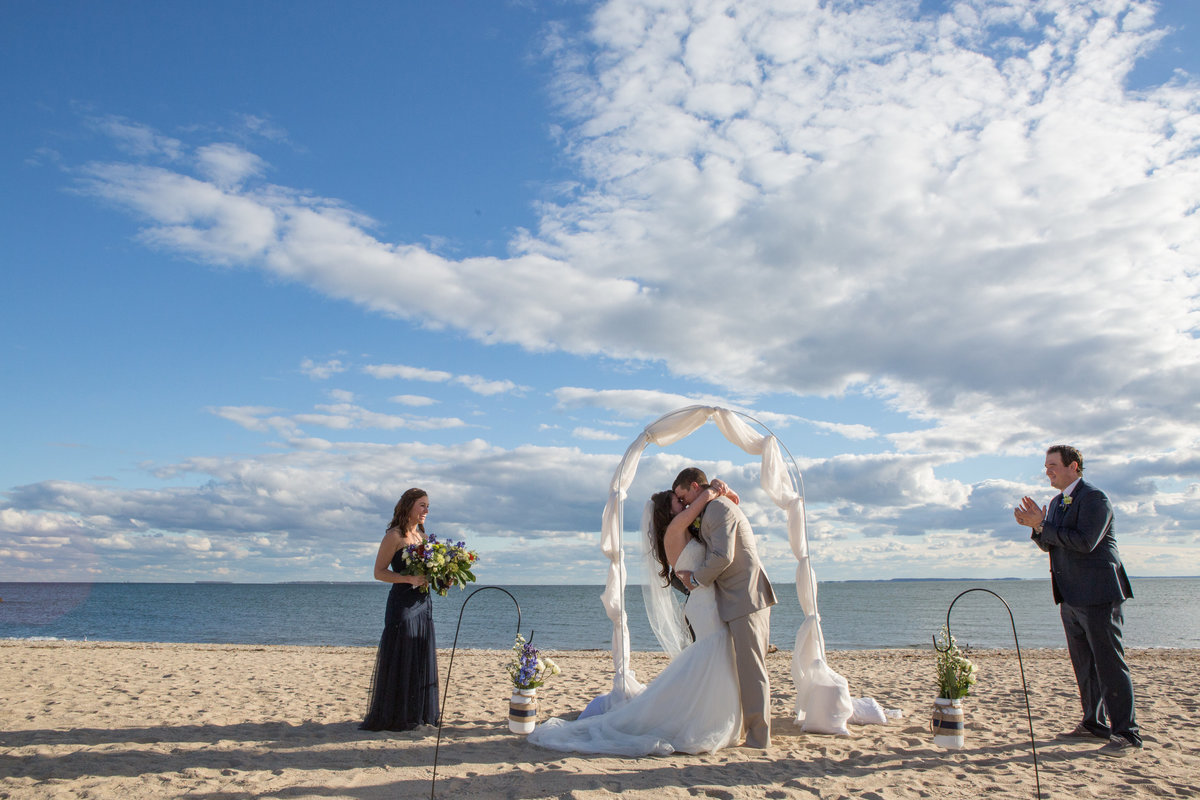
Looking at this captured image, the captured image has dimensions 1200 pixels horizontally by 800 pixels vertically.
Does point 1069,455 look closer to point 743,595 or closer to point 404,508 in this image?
point 743,595

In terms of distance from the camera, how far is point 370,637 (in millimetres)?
29031

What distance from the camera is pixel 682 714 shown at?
18.0 feet

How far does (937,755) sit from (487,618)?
125ft

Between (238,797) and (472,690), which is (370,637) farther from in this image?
(238,797)

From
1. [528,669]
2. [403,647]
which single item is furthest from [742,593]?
[403,647]

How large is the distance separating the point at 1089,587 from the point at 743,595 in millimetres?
2710

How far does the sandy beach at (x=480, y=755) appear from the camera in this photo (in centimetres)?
447

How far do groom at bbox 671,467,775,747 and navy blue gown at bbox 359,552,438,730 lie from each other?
93.6 inches

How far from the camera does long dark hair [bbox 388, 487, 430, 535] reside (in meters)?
6.31

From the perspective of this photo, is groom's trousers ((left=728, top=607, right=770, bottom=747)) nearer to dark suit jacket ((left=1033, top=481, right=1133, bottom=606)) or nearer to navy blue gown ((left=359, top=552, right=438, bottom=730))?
dark suit jacket ((left=1033, top=481, right=1133, bottom=606))

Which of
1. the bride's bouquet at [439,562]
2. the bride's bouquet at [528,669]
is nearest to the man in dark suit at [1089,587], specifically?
the bride's bouquet at [528,669]

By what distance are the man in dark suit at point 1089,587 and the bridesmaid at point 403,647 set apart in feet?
17.0

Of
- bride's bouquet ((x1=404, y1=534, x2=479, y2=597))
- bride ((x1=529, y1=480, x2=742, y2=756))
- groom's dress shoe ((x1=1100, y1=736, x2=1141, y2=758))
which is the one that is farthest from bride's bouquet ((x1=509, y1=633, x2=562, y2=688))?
groom's dress shoe ((x1=1100, y1=736, x2=1141, y2=758))

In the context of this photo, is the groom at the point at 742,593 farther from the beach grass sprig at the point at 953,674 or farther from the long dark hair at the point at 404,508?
the long dark hair at the point at 404,508
